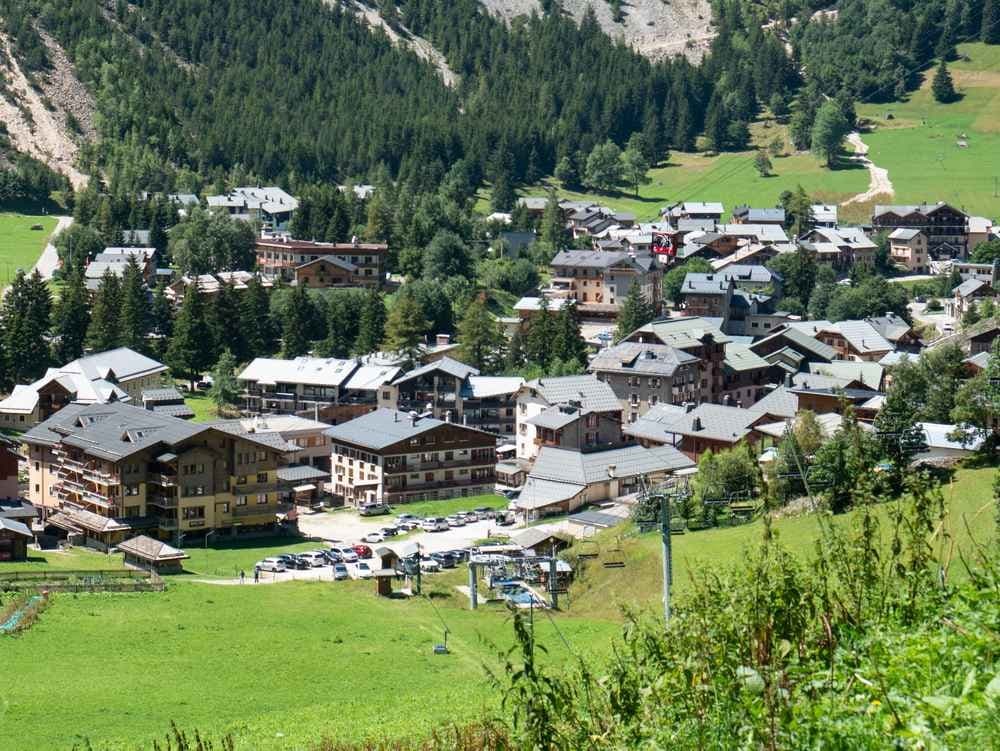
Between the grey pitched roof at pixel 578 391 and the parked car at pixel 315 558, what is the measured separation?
51.7ft

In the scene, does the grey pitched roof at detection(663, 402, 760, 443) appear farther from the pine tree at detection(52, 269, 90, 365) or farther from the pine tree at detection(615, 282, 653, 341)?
the pine tree at detection(52, 269, 90, 365)

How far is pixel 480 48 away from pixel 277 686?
130 meters

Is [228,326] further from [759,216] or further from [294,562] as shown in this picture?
[759,216]

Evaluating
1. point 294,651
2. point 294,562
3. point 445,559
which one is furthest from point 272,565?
point 294,651

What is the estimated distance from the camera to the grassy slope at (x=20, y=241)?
91.2m

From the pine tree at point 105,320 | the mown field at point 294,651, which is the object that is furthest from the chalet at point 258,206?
the mown field at point 294,651

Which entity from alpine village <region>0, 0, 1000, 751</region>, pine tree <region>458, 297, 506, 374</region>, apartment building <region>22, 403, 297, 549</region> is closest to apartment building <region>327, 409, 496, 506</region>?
alpine village <region>0, 0, 1000, 751</region>

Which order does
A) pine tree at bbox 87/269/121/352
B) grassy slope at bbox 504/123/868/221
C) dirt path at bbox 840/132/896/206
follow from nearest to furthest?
pine tree at bbox 87/269/121/352
dirt path at bbox 840/132/896/206
grassy slope at bbox 504/123/868/221

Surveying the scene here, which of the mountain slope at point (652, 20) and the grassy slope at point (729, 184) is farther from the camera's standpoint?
the mountain slope at point (652, 20)

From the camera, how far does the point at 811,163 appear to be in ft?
403

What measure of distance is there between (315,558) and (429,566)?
198 inches

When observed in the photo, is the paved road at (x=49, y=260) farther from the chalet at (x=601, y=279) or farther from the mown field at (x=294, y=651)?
the mown field at (x=294, y=651)

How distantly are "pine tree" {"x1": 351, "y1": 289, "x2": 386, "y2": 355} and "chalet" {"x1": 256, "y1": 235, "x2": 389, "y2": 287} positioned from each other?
10591 mm

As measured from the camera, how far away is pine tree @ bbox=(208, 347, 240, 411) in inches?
2717
